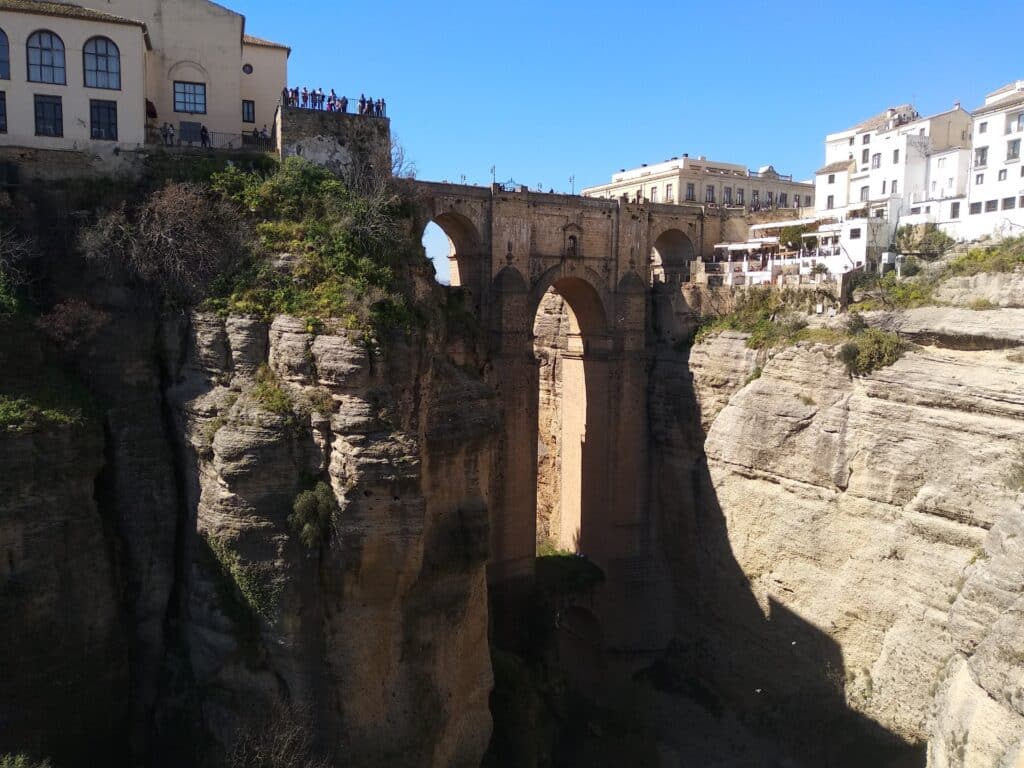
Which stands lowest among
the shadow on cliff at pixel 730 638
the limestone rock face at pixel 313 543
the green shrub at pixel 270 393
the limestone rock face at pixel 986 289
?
the shadow on cliff at pixel 730 638

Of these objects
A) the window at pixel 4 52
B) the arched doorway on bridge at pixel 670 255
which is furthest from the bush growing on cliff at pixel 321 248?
the arched doorway on bridge at pixel 670 255

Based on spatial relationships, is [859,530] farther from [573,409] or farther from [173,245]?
[173,245]

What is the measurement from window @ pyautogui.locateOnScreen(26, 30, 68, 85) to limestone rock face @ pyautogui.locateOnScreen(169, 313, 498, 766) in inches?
295

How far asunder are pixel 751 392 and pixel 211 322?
16.3m

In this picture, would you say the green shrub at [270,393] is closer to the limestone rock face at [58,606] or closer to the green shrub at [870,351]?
the limestone rock face at [58,606]

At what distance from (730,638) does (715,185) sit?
2353 centimetres

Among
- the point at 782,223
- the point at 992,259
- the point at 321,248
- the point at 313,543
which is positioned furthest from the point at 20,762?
the point at 782,223

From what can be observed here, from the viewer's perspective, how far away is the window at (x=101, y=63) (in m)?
18.9

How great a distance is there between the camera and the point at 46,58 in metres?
18.6

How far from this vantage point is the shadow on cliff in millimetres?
22500

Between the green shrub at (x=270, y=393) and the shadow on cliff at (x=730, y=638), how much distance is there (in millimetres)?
15829

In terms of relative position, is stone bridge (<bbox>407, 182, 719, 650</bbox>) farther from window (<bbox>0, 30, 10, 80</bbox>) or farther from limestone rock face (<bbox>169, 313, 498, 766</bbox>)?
window (<bbox>0, 30, 10, 80</bbox>)

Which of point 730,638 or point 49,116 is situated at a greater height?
point 49,116

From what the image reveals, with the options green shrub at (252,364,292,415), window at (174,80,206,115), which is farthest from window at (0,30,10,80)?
green shrub at (252,364,292,415)
